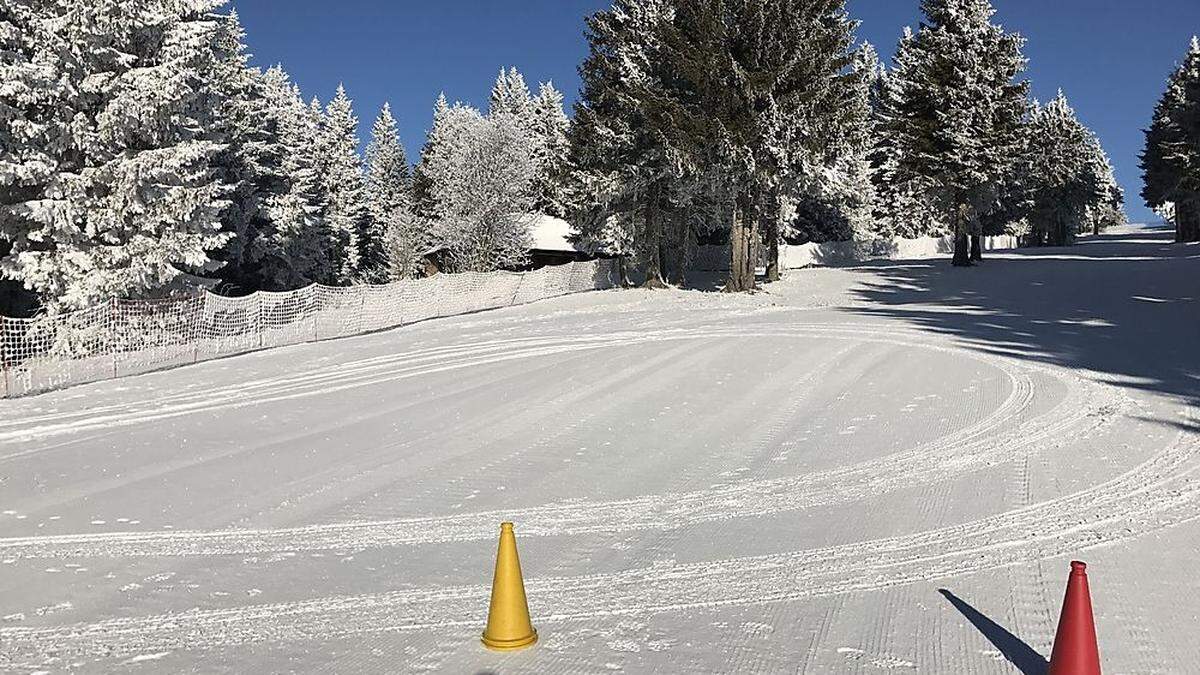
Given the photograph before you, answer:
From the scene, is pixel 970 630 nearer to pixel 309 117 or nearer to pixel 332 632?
pixel 332 632

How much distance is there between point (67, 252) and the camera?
22.0 meters

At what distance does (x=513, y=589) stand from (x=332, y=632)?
3.57 ft

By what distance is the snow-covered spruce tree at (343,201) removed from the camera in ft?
154

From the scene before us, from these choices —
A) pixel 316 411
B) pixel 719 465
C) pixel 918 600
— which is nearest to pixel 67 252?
pixel 316 411

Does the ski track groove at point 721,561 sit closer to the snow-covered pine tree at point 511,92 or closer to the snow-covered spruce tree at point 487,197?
the snow-covered spruce tree at point 487,197

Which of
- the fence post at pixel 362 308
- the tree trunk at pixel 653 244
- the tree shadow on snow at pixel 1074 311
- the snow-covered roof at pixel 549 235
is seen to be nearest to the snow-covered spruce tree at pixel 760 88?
the tree trunk at pixel 653 244

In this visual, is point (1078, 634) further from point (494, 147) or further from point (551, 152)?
point (494, 147)

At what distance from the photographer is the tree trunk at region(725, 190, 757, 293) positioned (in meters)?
31.1

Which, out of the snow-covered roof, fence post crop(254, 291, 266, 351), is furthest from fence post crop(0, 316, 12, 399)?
the snow-covered roof

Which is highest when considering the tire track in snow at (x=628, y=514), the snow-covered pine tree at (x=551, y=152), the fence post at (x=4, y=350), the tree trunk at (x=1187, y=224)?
the snow-covered pine tree at (x=551, y=152)

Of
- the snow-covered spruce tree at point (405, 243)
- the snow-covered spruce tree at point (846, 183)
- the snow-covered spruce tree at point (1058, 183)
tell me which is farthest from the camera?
the snow-covered spruce tree at point (1058, 183)

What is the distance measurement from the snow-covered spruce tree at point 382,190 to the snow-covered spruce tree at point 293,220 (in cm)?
1308

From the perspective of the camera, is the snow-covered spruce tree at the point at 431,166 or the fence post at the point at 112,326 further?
the snow-covered spruce tree at the point at 431,166

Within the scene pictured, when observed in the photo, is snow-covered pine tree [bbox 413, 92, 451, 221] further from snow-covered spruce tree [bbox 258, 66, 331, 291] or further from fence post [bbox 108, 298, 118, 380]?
fence post [bbox 108, 298, 118, 380]
